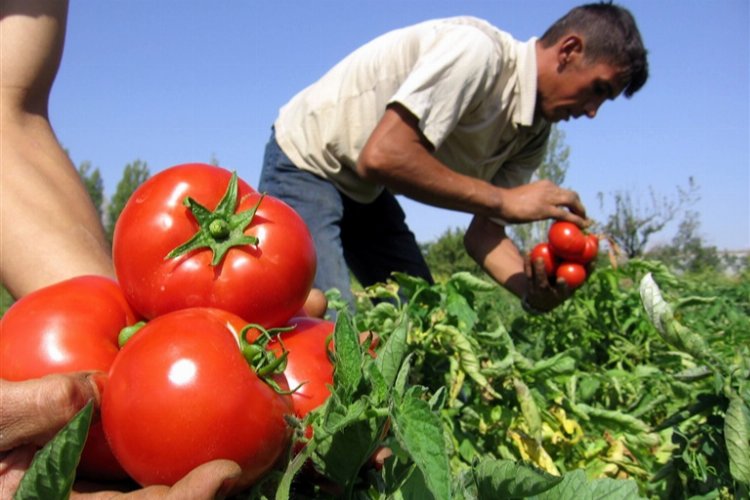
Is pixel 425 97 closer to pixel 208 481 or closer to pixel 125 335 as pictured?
pixel 125 335

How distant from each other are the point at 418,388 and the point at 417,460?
0.12 m

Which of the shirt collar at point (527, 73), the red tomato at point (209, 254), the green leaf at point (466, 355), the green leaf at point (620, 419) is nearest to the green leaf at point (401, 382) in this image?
the red tomato at point (209, 254)

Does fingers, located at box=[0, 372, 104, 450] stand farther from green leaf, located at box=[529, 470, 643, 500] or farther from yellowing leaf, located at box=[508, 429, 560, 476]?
yellowing leaf, located at box=[508, 429, 560, 476]

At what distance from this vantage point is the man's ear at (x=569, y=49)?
2918 mm

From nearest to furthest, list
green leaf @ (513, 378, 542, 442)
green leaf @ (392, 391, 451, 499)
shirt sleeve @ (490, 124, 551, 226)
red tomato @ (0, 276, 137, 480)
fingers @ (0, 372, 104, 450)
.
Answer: green leaf @ (392, 391, 451, 499) → fingers @ (0, 372, 104, 450) → red tomato @ (0, 276, 137, 480) → green leaf @ (513, 378, 542, 442) → shirt sleeve @ (490, 124, 551, 226)

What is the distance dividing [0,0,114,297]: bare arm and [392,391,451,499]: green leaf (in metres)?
0.91

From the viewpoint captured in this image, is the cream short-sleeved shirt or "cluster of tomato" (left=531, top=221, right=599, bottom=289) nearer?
the cream short-sleeved shirt

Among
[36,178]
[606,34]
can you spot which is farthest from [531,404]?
[606,34]

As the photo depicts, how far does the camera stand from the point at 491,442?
1715 mm

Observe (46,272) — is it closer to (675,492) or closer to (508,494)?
(508,494)

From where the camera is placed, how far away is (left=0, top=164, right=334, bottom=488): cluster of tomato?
0.77m

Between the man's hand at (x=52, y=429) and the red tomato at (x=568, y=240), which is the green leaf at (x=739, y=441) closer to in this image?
the man's hand at (x=52, y=429)

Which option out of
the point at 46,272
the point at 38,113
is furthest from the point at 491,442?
the point at 38,113

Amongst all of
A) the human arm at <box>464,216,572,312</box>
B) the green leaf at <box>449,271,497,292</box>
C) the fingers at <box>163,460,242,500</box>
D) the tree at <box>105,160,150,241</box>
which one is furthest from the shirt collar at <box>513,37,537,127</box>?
the tree at <box>105,160,150,241</box>
